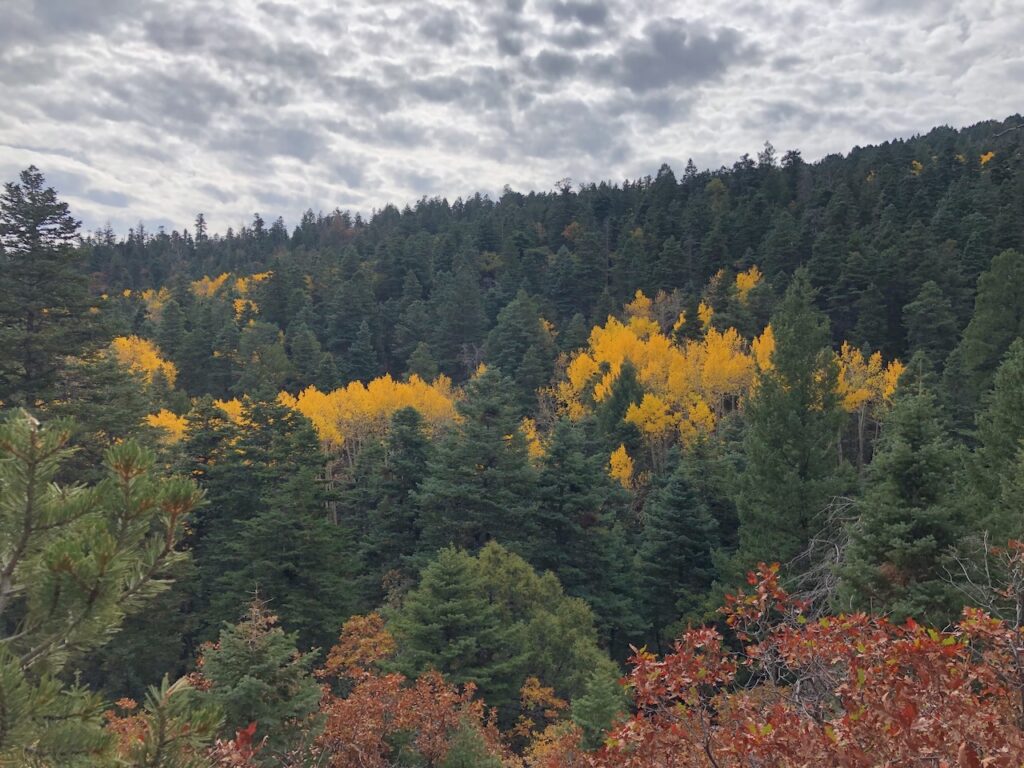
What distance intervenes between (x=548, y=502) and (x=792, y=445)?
954 centimetres

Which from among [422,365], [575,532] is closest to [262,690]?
[575,532]

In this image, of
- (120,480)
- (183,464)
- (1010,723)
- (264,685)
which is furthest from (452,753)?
(183,464)

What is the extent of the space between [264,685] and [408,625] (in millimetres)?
5278

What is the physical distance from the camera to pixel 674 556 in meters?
23.4

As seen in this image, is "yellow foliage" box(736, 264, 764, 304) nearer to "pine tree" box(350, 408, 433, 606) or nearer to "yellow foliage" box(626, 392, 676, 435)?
"yellow foliage" box(626, 392, 676, 435)

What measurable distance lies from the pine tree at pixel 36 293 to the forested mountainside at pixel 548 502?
0.09 m

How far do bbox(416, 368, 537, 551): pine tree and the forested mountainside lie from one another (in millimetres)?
151

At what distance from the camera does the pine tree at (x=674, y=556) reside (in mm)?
Result: 23484

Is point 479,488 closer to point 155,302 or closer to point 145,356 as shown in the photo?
point 145,356

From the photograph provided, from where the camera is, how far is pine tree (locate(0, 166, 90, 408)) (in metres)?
15.9

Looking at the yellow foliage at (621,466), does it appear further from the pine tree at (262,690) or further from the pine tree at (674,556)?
the pine tree at (262,690)

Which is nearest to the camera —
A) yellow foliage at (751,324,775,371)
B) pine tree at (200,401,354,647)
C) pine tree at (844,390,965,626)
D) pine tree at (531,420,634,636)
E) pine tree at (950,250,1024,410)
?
pine tree at (844,390,965,626)

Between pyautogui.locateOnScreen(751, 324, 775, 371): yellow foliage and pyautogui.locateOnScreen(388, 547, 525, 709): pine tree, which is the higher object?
pyautogui.locateOnScreen(751, 324, 775, 371): yellow foliage

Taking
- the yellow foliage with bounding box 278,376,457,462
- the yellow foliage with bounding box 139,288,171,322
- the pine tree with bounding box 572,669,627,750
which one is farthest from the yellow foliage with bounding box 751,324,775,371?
the yellow foliage with bounding box 139,288,171,322
